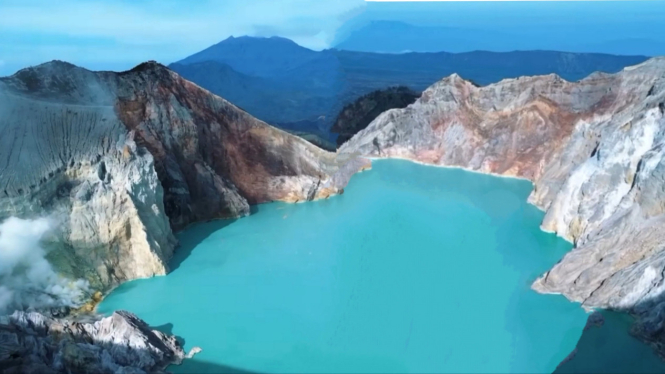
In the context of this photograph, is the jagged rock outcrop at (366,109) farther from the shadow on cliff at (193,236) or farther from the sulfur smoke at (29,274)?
the sulfur smoke at (29,274)

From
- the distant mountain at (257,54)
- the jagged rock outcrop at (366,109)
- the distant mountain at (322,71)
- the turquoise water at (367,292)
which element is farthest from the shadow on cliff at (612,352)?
the distant mountain at (257,54)

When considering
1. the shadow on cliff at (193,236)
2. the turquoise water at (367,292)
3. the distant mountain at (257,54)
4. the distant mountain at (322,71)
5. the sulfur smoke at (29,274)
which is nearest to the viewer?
the turquoise water at (367,292)

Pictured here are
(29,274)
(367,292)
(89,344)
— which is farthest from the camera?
(367,292)

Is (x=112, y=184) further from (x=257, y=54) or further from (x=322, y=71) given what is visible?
(x=257, y=54)

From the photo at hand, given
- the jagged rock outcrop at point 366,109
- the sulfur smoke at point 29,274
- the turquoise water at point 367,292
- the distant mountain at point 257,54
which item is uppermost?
the distant mountain at point 257,54

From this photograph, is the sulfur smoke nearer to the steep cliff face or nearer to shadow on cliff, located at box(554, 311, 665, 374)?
the steep cliff face

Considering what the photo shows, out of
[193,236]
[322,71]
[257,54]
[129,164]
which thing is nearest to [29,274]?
[129,164]
